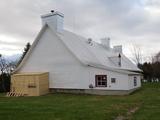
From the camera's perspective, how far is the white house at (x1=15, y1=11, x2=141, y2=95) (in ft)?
83.2

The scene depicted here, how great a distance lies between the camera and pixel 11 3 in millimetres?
20062

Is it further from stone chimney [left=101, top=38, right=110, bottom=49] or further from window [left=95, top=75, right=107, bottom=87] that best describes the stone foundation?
stone chimney [left=101, top=38, right=110, bottom=49]

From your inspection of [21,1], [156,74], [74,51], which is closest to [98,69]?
[74,51]

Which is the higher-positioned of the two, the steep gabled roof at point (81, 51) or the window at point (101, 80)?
the steep gabled roof at point (81, 51)

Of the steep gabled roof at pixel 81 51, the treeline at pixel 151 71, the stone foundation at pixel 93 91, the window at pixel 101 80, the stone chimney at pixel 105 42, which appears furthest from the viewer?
the treeline at pixel 151 71

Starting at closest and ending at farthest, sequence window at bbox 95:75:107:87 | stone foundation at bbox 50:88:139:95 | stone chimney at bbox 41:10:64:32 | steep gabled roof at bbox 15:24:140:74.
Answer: stone foundation at bbox 50:88:139:95 < window at bbox 95:75:107:87 < steep gabled roof at bbox 15:24:140:74 < stone chimney at bbox 41:10:64:32

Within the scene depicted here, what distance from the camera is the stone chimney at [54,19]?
27094 mm

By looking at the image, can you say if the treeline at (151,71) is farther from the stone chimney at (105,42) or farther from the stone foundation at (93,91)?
the stone foundation at (93,91)

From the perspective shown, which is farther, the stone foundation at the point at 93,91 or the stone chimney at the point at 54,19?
the stone chimney at the point at 54,19

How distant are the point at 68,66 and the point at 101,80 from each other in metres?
3.55

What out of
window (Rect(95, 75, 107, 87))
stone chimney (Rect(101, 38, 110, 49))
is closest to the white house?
window (Rect(95, 75, 107, 87))

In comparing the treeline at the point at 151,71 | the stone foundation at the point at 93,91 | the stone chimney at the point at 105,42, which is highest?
the stone chimney at the point at 105,42

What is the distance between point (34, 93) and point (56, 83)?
268cm

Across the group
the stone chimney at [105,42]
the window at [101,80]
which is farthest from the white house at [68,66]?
the stone chimney at [105,42]
